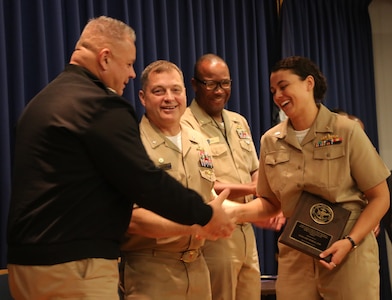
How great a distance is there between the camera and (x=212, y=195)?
2994 millimetres

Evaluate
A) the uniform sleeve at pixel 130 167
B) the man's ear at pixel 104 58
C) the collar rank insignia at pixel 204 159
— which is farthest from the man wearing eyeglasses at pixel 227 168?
the man's ear at pixel 104 58

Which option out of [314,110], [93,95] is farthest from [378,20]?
[93,95]

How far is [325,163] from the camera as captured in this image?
2758 millimetres

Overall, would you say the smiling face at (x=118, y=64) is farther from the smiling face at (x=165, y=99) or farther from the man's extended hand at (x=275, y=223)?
the man's extended hand at (x=275, y=223)

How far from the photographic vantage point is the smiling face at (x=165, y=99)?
9.43 feet

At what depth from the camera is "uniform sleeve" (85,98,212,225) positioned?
208 centimetres

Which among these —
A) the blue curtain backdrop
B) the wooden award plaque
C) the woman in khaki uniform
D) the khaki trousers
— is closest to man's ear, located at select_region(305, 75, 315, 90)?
the woman in khaki uniform

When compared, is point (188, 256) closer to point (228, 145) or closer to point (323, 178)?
point (323, 178)

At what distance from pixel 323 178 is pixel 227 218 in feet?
1.82

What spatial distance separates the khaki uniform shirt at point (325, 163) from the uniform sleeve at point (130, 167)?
2.39ft

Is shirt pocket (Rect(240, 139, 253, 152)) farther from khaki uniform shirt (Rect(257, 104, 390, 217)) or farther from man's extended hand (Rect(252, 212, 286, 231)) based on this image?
khaki uniform shirt (Rect(257, 104, 390, 217))

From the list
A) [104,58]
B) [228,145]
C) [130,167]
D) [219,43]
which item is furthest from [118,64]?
[219,43]

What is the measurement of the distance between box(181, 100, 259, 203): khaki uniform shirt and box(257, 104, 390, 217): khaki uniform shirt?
23.9 inches

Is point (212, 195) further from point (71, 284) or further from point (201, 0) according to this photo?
point (201, 0)
